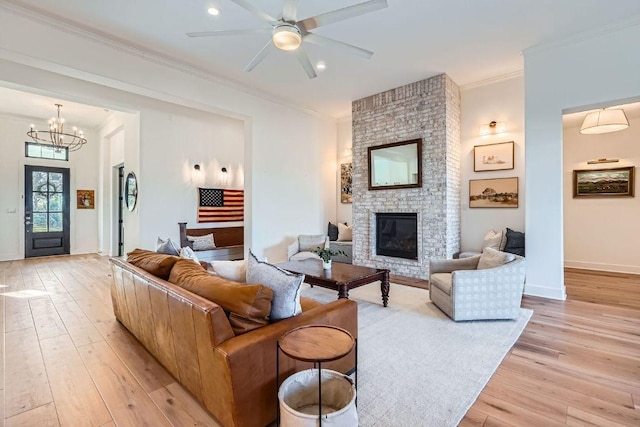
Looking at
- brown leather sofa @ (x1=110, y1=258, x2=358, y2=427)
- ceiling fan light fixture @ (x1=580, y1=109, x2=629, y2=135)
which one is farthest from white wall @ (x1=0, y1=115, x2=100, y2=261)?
ceiling fan light fixture @ (x1=580, y1=109, x2=629, y2=135)

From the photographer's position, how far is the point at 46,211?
25.9 feet

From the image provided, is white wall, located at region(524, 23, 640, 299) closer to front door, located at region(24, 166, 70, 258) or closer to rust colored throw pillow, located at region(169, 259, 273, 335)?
rust colored throw pillow, located at region(169, 259, 273, 335)

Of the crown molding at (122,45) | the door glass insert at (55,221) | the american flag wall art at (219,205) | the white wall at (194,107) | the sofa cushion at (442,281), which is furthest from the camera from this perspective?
the door glass insert at (55,221)

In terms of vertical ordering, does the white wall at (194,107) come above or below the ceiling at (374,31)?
below

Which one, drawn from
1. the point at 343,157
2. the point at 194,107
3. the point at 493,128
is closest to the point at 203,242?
the point at 194,107

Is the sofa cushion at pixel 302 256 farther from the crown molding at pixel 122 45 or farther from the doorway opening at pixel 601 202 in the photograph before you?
the doorway opening at pixel 601 202

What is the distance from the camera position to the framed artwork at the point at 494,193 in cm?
523

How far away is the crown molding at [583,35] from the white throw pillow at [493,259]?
2.93m

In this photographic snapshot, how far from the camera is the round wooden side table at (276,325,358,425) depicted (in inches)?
59.3

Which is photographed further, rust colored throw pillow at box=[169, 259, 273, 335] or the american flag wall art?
the american flag wall art

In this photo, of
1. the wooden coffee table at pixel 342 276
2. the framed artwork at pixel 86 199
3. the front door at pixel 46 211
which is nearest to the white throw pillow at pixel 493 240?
the wooden coffee table at pixel 342 276

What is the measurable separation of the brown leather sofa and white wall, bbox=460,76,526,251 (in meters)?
4.19

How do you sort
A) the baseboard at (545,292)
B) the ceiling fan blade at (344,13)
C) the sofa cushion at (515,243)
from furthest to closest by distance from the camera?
the sofa cushion at (515,243) < the baseboard at (545,292) < the ceiling fan blade at (344,13)

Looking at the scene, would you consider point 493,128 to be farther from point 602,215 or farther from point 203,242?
point 203,242
